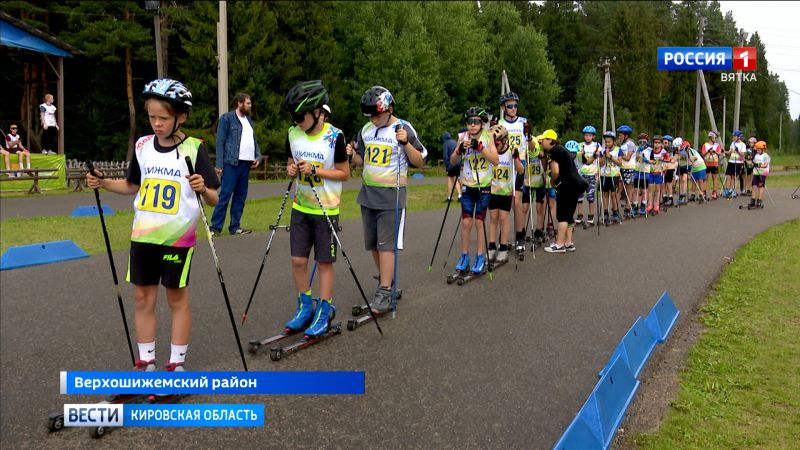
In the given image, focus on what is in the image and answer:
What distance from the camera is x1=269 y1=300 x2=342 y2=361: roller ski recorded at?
18.5 ft

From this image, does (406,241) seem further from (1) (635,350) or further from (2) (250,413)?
(2) (250,413)

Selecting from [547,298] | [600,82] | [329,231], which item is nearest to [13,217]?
[329,231]

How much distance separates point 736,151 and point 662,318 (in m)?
18.8

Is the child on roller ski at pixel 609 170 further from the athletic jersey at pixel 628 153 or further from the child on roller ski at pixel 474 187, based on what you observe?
the child on roller ski at pixel 474 187

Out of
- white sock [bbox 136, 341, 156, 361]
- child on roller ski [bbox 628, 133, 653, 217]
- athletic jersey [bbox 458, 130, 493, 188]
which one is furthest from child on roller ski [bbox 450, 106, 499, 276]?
child on roller ski [bbox 628, 133, 653, 217]

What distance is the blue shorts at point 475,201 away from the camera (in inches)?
350

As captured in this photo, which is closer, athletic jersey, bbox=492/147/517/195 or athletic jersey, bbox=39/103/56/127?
athletic jersey, bbox=492/147/517/195

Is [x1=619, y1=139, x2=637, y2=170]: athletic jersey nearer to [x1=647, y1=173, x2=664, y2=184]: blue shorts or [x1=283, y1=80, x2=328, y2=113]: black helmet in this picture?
[x1=647, y1=173, x2=664, y2=184]: blue shorts

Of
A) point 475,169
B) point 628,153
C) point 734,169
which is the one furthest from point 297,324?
point 734,169

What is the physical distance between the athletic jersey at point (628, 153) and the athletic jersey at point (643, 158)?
0.49m

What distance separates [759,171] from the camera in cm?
1880

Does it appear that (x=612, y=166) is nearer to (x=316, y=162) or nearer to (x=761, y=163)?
(x=761, y=163)

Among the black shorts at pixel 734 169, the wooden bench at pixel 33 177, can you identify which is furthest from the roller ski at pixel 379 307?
the black shorts at pixel 734 169

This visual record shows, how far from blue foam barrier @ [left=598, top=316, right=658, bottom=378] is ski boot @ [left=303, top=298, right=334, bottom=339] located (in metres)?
2.49
